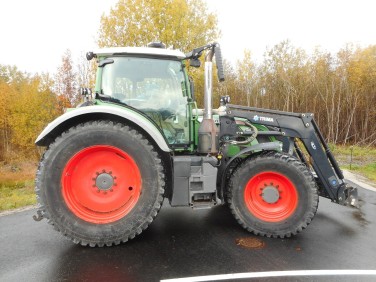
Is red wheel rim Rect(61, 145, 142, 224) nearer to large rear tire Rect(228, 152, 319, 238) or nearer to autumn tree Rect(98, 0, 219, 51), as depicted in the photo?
large rear tire Rect(228, 152, 319, 238)

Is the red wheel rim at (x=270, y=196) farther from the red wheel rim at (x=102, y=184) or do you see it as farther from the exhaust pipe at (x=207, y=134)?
the red wheel rim at (x=102, y=184)

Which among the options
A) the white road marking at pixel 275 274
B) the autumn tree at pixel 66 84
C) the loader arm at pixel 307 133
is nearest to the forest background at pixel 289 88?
the autumn tree at pixel 66 84

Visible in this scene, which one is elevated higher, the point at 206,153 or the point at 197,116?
the point at 197,116

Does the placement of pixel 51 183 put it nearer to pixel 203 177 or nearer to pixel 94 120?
pixel 94 120

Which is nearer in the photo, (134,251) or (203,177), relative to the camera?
(134,251)

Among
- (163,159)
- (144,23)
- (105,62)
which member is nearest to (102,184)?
(163,159)

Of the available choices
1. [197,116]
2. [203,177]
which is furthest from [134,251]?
[197,116]

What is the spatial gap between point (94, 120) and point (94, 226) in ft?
3.91

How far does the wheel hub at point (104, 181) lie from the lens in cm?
326

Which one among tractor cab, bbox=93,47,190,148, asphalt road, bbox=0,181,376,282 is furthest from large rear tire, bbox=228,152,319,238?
tractor cab, bbox=93,47,190,148

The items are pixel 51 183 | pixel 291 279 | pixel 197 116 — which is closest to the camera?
pixel 291 279

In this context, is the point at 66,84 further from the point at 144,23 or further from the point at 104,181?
the point at 104,181

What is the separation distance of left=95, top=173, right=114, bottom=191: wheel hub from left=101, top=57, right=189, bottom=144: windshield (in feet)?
2.96

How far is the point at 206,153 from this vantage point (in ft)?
11.9
